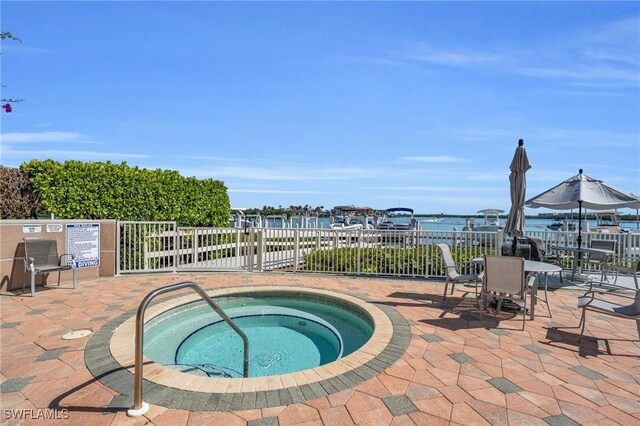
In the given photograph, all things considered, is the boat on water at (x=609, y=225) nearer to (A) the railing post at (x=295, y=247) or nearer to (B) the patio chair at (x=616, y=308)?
(B) the patio chair at (x=616, y=308)

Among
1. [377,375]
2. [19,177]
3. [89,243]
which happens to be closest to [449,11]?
[377,375]

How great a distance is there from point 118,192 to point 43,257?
2.74 m

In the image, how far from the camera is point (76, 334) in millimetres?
3850

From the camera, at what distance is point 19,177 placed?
6.82m

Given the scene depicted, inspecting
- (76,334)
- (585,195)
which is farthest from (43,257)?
(585,195)

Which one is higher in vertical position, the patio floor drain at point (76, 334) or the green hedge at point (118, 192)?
the green hedge at point (118, 192)

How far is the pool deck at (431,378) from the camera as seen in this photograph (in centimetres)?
232

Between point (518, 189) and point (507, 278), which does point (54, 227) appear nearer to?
point (507, 278)

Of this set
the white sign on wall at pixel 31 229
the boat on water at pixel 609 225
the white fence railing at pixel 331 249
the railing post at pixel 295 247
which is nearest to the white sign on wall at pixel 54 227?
the white sign on wall at pixel 31 229

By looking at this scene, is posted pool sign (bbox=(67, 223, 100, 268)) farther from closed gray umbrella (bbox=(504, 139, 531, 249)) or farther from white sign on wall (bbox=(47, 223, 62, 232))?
closed gray umbrella (bbox=(504, 139, 531, 249))

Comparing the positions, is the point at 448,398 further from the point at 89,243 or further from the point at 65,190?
the point at 65,190

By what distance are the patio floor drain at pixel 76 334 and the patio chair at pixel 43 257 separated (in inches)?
95.9

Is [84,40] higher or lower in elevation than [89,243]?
higher

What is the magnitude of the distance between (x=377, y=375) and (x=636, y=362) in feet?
9.37
